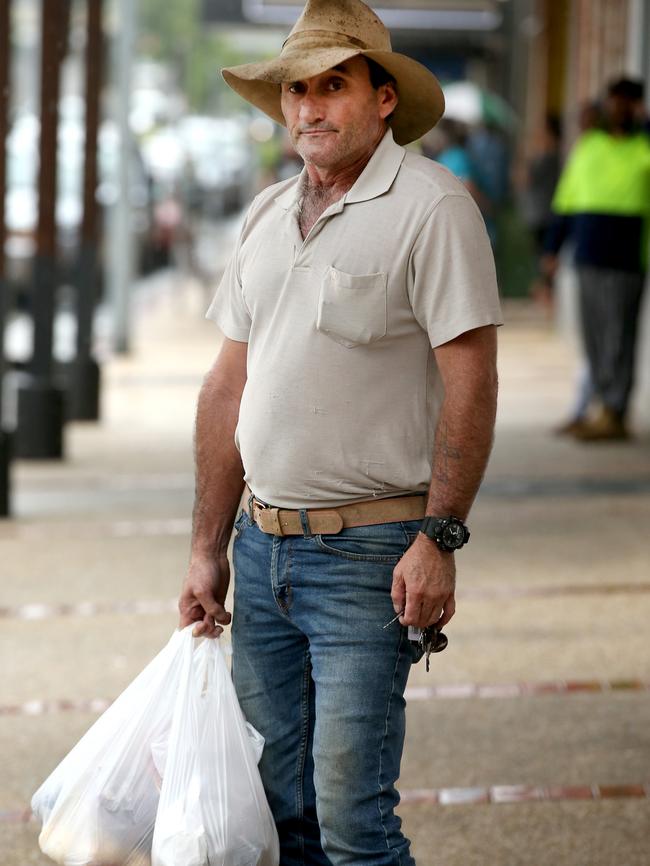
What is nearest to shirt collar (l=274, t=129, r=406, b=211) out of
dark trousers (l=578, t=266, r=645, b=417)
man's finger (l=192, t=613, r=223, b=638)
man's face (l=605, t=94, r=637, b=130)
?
man's finger (l=192, t=613, r=223, b=638)

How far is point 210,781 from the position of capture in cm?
320

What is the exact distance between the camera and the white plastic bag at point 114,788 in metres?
3.23

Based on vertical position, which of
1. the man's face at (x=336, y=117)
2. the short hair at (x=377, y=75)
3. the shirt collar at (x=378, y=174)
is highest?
the short hair at (x=377, y=75)

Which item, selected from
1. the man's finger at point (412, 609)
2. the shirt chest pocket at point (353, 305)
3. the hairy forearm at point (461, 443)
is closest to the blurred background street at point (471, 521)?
the man's finger at point (412, 609)

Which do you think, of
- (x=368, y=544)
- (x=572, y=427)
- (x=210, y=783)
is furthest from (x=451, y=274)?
(x=572, y=427)

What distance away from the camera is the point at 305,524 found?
10.4 ft

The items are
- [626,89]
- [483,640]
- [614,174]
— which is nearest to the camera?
[483,640]

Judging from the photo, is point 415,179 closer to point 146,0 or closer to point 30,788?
point 30,788

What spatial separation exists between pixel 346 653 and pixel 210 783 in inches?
15.7

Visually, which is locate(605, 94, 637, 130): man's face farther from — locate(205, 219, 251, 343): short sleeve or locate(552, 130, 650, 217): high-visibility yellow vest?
locate(205, 219, 251, 343): short sleeve

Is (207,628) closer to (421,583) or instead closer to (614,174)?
(421,583)

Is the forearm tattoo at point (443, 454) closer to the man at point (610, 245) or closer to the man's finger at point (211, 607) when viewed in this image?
the man's finger at point (211, 607)

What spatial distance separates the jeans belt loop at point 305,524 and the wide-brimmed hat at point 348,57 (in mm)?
836

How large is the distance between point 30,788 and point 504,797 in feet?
4.41
